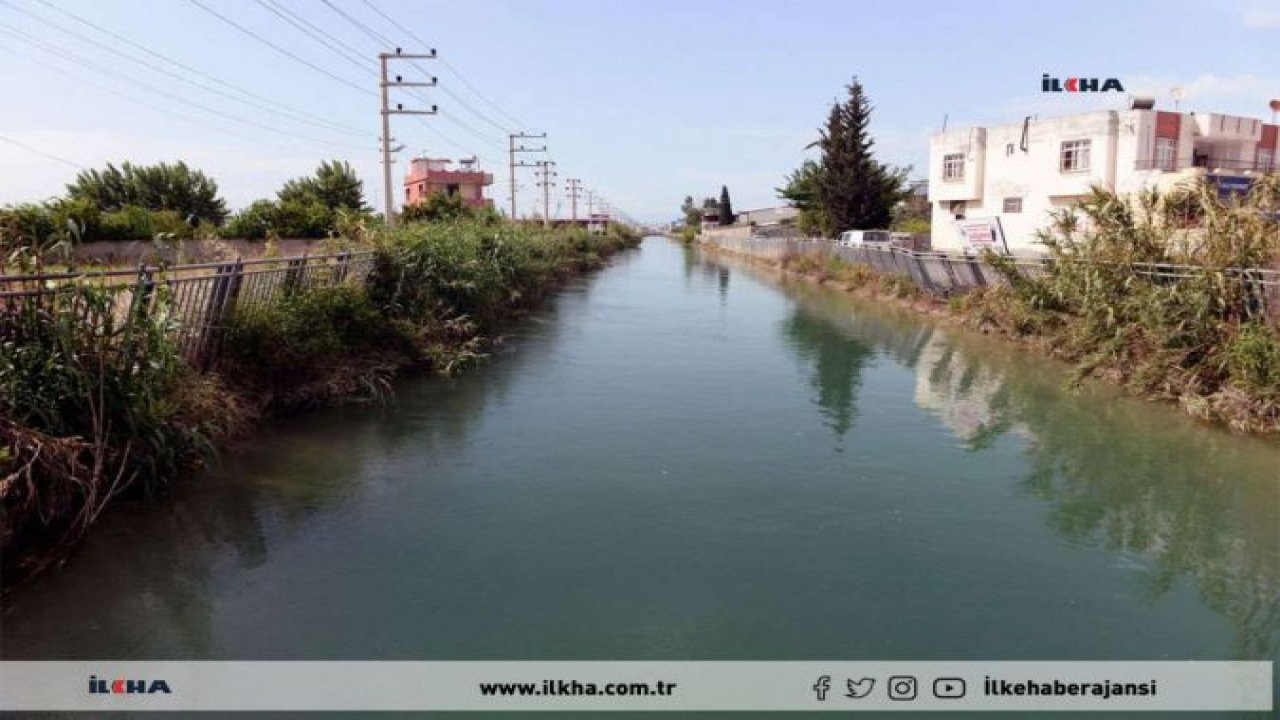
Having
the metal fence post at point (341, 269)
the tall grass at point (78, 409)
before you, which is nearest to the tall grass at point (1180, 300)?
the metal fence post at point (341, 269)

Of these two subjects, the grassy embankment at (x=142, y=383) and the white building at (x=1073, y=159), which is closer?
the grassy embankment at (x=142, y=383)

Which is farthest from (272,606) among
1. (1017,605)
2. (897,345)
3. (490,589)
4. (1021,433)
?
(897,345)

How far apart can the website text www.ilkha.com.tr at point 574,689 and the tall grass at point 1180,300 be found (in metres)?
8.14

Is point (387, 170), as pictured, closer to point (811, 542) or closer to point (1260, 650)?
point (811, 542)

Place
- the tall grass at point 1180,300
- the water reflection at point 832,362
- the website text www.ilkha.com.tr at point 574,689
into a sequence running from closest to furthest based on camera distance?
1. the website text www.ilkha.com.tr at point 574,689
2. the tall grass at point 1180,300
3. the water reflection at point 832,362

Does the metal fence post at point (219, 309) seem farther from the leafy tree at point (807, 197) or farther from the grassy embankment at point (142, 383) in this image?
the leafy tree at point (807, 197)

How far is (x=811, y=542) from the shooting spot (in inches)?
245

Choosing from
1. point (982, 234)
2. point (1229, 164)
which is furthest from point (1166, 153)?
point (982, 234)

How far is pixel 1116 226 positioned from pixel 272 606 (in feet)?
41.2

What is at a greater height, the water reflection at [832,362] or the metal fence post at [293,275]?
the metal fence post at [293,275]

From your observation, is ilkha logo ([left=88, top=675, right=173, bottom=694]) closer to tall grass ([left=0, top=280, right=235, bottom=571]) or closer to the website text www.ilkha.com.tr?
tall grass ([left=0, top=280, right=235, bottom=571])

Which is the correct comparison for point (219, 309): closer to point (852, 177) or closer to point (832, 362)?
point (832, 362)

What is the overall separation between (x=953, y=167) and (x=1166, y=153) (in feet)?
33.3

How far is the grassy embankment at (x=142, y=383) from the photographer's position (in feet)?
17.9
